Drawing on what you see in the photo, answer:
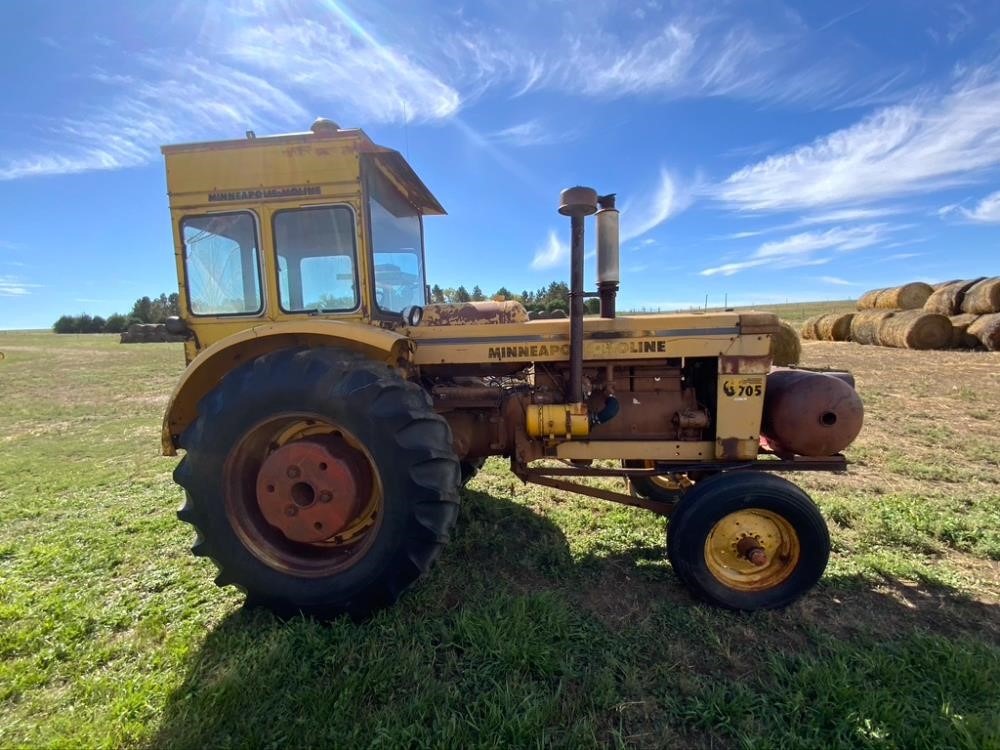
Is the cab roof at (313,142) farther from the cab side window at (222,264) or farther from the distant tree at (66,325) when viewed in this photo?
the distant tree at (66,325)

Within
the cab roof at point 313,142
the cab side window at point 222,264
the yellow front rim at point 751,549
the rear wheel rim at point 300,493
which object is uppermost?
the cab roof at point 313,142

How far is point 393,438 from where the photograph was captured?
253cm

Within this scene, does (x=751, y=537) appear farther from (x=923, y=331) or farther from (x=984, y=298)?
(x=984, y=298)

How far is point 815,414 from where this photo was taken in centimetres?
294

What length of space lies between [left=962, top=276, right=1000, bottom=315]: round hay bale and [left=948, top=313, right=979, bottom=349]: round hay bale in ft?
0.91

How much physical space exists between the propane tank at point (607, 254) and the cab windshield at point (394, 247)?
54.0 inches

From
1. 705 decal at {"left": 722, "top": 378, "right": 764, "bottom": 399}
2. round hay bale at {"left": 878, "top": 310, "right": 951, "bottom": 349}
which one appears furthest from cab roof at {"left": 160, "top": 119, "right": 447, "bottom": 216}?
round hay bale at {"left": 878, "top": 310, "right": 951, "bottom": 349}

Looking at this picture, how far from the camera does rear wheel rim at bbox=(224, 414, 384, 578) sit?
270cm

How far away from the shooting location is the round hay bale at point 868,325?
1703 centimetres

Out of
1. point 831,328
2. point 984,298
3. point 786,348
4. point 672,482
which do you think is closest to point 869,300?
point 831,328

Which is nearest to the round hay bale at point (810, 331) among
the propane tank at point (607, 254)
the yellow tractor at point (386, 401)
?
the yellow tractor at point (386, 401)

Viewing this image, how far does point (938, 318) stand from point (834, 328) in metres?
5.10

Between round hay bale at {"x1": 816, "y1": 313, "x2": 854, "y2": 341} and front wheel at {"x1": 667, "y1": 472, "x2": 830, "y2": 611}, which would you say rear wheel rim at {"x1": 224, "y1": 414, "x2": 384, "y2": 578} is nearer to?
front wheel at {"x1": 667, "y1": 472, "x2": 830, "y2": 611}

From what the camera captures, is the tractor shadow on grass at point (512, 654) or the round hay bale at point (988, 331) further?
the round hay bale at point (988, 331)
